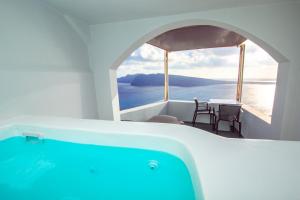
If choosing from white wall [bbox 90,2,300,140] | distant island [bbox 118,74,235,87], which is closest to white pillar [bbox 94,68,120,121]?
white wall [bbox 90,2,300,140]

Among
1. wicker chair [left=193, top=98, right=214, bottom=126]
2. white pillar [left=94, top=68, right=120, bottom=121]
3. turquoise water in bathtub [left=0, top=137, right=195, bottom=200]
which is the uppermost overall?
white pillar [left=94, top=68, right=120, bottom=121]

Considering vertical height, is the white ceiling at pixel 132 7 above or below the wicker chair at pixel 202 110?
above

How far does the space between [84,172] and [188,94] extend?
461 cm

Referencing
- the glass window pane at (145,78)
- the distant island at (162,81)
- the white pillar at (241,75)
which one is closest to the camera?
the white pillar at (241,75)

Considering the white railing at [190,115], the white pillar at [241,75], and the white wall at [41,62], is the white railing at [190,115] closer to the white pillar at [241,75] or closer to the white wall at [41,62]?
the white pillar at [241,75]

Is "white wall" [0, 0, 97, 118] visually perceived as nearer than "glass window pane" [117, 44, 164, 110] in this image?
Yes

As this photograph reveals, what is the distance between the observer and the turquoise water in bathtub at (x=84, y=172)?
0.97 meters

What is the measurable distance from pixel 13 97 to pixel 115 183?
1400mm

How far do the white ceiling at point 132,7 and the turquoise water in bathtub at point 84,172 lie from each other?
1741mm

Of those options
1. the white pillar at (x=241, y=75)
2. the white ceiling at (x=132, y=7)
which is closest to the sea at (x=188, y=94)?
the white pillar at (x=241, y=75)

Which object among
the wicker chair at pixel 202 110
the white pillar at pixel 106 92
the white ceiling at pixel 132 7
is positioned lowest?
the wicker chair at pixel 202 110

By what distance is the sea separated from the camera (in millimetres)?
3549

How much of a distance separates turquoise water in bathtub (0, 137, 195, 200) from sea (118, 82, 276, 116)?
2146 mm

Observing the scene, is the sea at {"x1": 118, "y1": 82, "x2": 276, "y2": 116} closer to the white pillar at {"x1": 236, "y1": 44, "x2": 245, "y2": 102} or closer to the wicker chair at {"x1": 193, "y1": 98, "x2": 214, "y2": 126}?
the white pillar at {"x1": 236, "y1": 44, "x2": 245, "y2": 102}
